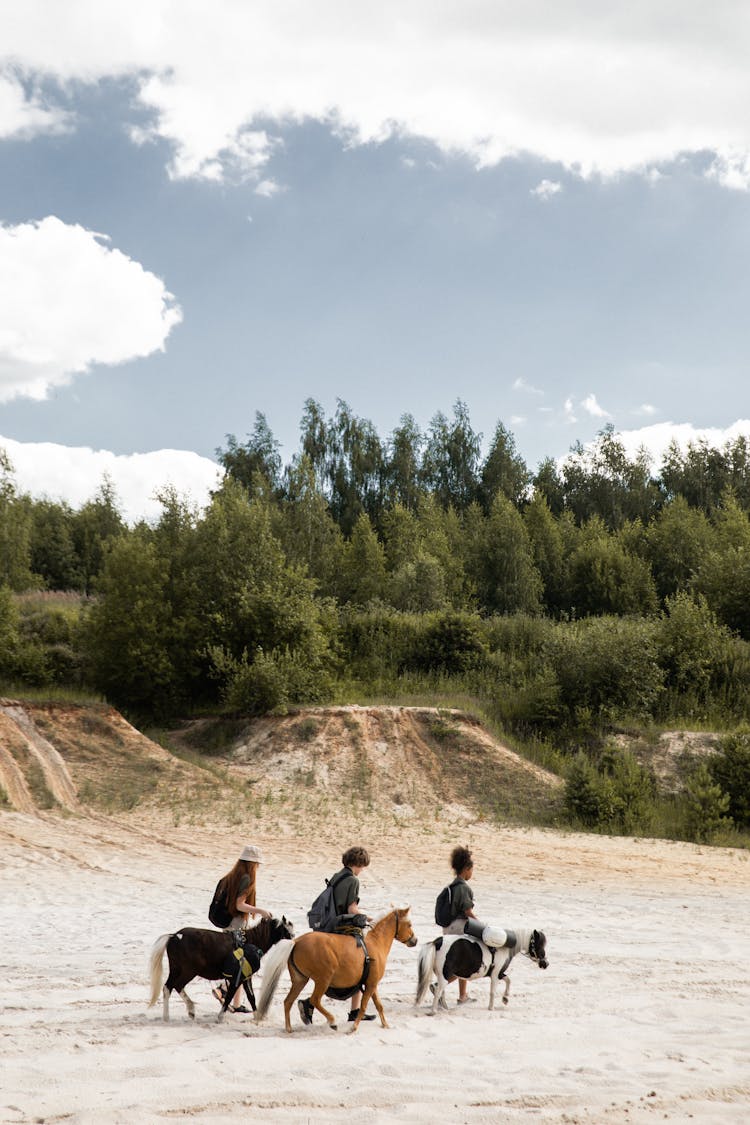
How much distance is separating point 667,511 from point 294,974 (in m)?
55.8

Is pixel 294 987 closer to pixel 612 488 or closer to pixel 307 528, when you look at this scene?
pixel 307 528

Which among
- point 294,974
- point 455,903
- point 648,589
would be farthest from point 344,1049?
point 648,589

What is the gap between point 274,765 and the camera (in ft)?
79.0

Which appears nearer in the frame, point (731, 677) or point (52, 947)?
point (52, 947)

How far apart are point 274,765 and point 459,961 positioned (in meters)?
16.7

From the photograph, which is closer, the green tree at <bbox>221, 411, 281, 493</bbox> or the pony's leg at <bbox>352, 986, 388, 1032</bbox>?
the pony's leg at <bbox>352, 986, 388, 1032</bbox>

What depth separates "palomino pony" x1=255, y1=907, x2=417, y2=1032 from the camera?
7.04 meters

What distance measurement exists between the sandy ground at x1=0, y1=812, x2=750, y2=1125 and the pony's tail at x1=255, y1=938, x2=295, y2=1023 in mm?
149

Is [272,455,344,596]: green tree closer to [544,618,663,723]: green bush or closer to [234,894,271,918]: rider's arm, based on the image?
[544,618,663,723]: green bush

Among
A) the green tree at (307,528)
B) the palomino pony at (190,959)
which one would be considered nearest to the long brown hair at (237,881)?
the palomino pony at (190,959)

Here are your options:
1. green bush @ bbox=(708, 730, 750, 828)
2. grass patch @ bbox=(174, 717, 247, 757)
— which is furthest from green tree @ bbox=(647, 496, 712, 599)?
grass patch @ bbox=(174, 717, 247, 757)

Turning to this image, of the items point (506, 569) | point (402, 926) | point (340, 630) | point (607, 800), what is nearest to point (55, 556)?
point (506, 569)

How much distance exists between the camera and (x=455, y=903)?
8203 mm

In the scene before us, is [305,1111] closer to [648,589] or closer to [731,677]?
[731,677]
